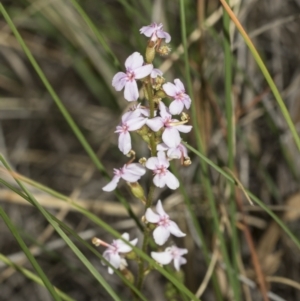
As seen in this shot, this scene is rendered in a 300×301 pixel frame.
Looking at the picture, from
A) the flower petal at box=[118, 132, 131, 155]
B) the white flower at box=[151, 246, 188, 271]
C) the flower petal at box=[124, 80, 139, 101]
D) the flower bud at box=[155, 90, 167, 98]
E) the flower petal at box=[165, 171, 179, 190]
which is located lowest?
the white flower at box=[151, 246, 188, 271]

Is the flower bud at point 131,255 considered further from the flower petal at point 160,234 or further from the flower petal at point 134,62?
the flower petal at point 134,62

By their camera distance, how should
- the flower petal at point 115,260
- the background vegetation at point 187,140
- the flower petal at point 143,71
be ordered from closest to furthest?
1. the flower petal at point 143,71
2. the flower petal at point 115,260
3. the background vegetation at point 187,140

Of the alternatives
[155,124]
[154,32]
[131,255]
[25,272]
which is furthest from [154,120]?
[25,272]

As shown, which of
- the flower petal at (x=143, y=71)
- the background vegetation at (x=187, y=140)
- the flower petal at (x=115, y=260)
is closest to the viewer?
the flower petal at (x=143, y=71)

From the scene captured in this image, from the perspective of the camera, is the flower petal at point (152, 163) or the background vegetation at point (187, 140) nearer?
the flower petal at point (152, 163)

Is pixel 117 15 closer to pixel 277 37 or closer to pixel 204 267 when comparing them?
pixel 277 37

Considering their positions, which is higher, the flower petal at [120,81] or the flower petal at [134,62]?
the flower petal at [134,62]

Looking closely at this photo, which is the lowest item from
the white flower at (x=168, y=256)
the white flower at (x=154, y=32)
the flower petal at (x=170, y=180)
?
the white flower at (x=168, y=256)

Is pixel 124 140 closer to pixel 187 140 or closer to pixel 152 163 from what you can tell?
pixel 152 163

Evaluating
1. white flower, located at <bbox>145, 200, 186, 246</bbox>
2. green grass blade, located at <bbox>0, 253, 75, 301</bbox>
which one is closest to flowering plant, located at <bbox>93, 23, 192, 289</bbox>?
white flower, located at <bbox>145, 200, 186, 246</bbox>

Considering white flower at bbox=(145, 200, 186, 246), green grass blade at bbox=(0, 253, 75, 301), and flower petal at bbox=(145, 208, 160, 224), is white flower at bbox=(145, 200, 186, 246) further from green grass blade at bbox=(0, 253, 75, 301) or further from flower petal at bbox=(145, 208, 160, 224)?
green grass blade at bbox=(0, 253, 75, 301)

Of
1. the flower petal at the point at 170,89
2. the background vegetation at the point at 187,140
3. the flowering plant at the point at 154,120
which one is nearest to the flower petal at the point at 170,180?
the flowering plant at the point at 154,120
